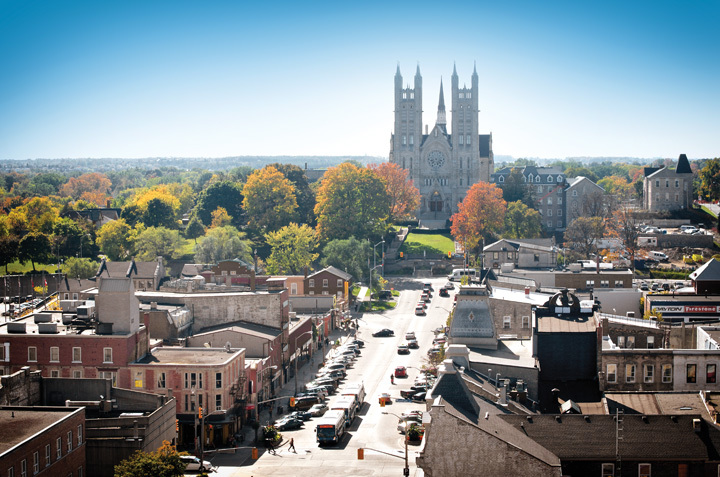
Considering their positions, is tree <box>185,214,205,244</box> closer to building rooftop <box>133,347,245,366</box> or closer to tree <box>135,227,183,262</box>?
tree <box>135,227,183,262</box>

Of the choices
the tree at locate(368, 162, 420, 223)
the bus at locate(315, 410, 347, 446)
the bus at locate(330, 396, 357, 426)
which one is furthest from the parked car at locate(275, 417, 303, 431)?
the tree at locate(368, 162, 420, 223)

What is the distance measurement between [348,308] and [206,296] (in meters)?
36.7

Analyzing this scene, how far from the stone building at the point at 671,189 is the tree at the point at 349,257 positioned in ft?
176

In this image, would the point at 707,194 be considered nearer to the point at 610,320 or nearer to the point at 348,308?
the point at 348,308

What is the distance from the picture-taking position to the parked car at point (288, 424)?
6259 centimetres

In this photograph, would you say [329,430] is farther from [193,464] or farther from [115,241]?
[115,241]

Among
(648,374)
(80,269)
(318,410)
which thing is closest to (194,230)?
(80,269)

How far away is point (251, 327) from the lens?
75938 mm

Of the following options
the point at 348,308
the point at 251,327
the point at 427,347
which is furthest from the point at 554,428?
the point at 348,308

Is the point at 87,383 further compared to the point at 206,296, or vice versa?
the point at 206,296

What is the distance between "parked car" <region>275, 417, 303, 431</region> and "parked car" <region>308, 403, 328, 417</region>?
2526 mm

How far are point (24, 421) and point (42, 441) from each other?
3070mm

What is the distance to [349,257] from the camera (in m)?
124

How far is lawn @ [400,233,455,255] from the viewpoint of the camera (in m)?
150
